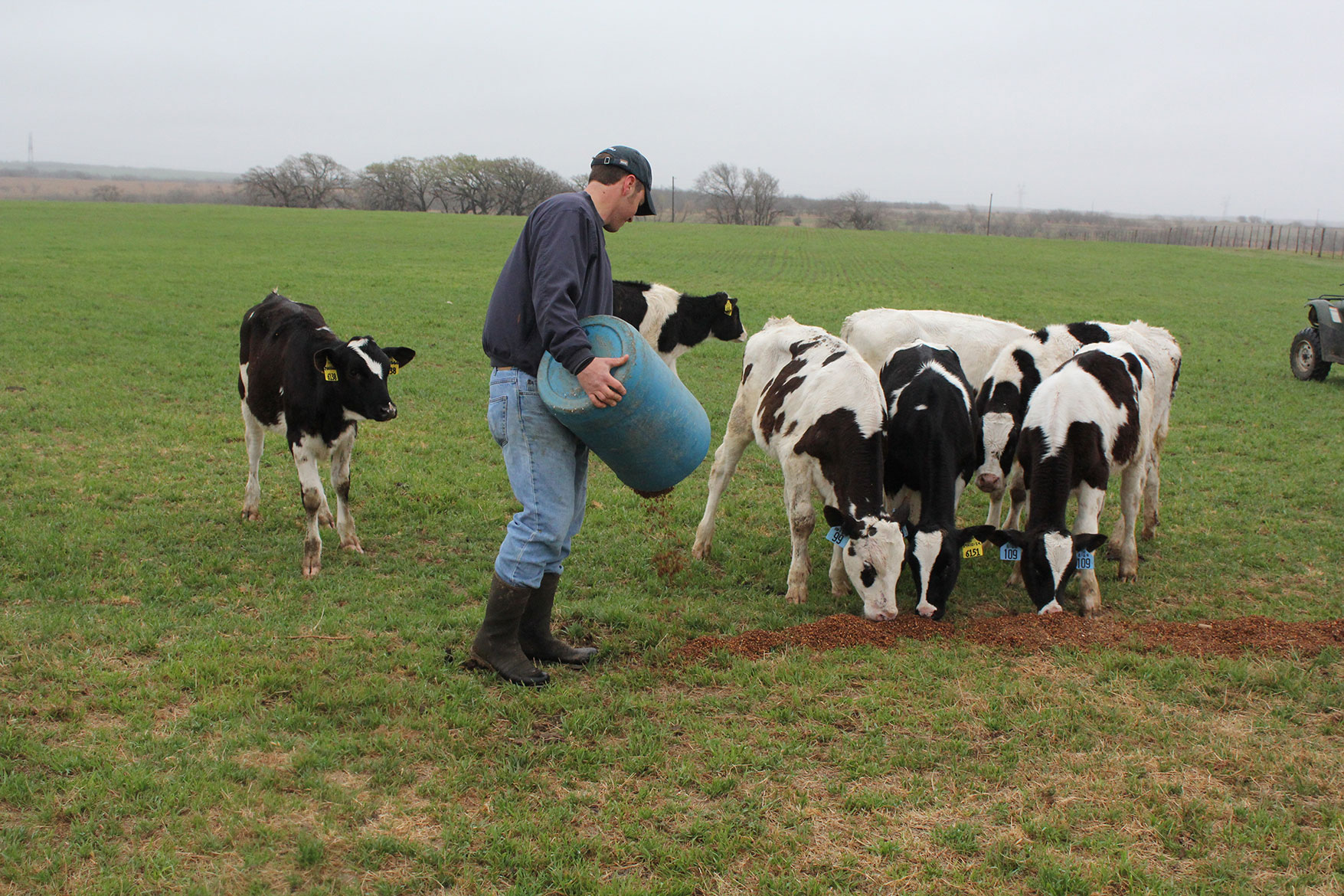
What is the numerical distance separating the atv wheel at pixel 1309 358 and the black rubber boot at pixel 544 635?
15.4 metres

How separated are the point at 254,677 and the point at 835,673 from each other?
3125 mm

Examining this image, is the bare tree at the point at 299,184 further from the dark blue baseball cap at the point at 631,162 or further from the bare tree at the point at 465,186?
the dark blue baseball cap at the point at 631,162

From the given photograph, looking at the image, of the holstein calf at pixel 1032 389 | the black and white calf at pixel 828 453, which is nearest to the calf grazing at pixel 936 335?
the holstein calf at pixel 1032 389

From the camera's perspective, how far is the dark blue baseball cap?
469 cm

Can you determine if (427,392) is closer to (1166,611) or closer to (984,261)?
(1166,611)

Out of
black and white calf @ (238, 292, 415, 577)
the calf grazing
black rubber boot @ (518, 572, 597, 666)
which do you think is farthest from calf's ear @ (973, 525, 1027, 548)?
black and white calf @ (238, 292, 415, 577)

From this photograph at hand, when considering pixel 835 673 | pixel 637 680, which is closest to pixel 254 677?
pixel 637 680

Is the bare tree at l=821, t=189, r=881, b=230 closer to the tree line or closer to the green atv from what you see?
the tree line

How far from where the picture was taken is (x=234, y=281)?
25.0 metres

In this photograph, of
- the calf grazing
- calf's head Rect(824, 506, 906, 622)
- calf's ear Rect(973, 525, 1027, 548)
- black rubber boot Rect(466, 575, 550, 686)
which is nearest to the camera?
black rubber boot Rect(466, 575, 550, 686)

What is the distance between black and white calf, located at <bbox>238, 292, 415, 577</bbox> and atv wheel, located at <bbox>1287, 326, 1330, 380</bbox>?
49.6 feet

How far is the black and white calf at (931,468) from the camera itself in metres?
6.29

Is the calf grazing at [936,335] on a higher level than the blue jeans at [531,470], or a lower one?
higher

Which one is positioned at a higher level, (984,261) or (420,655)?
(984,261)
